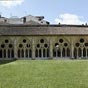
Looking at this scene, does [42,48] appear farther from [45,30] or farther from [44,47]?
[45,30]

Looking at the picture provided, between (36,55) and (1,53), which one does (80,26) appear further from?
(1,53)

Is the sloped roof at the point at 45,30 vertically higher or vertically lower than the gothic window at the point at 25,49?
higher

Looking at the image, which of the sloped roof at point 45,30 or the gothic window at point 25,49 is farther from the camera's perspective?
the gothic window at point 25,49

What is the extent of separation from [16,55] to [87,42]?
877 centimetres

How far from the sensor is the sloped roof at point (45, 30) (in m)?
43.6

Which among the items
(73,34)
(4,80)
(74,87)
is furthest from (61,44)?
(74,87)

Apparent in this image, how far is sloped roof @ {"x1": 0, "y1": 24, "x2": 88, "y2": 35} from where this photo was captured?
4356 centimetres

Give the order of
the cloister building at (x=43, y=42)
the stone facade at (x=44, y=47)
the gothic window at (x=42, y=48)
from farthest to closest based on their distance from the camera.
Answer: the gothic window at (x=42, y=48) → the stone facade at (x=44, y=47) → the cloister building at (x=43, y=42)

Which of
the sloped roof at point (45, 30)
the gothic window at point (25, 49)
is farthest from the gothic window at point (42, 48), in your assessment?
the sloped roof at point (45, 30)

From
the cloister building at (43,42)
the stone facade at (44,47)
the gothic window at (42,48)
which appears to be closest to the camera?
the cloister building at (43,42)

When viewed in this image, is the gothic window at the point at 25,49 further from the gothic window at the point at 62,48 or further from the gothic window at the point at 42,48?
the gothic window at the point at 62,48

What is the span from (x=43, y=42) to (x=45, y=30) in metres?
1.48

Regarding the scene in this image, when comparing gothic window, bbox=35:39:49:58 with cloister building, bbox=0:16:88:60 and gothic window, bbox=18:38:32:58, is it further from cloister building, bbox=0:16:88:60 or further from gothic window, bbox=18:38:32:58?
gothic window, bbox=18:38:32:58

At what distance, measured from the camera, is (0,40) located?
44.4 metres
